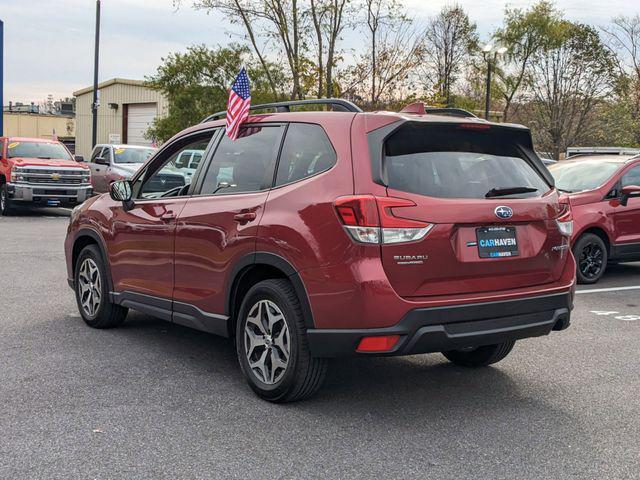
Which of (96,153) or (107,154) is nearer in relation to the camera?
(107,154)

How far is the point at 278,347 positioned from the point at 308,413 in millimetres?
437

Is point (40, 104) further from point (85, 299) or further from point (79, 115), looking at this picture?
point (85, 299)

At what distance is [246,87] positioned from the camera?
5621 millimetres

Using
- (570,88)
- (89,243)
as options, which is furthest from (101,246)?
(570,88)

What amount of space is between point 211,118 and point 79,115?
54.0m

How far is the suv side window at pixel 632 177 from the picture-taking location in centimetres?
1013

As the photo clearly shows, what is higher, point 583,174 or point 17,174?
point 583,174

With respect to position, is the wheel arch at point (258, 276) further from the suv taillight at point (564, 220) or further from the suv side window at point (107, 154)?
the suv side window at point (107, 154)

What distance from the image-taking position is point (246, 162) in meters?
5.07

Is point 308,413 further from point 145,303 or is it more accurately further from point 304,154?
point 145,303

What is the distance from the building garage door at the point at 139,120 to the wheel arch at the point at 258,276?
145ft

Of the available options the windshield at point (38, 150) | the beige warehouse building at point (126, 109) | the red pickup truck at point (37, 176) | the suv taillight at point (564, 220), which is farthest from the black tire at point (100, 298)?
the beige warehouse building at point (126, 109)

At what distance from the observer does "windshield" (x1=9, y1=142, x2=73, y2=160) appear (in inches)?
773

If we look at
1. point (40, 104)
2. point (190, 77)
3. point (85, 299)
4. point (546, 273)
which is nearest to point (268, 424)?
point (546, 273)
